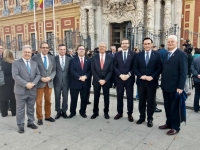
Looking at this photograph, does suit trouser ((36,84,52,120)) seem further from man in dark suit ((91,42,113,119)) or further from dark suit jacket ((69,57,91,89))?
man in dark suit ((91,42,113,119))

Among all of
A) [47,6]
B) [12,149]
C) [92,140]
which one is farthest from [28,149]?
[47,6]

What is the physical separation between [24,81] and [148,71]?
2.48 meters

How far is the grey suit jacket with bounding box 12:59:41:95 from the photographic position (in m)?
3.79

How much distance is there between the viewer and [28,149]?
3240mm

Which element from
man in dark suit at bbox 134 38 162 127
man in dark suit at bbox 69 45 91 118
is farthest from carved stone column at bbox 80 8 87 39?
man in dark suit at bbox 134 38 162 127

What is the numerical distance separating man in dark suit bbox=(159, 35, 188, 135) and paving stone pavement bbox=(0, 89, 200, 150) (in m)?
0.33

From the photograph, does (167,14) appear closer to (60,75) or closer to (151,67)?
(151,67)

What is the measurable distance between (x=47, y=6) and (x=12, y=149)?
16524 mm

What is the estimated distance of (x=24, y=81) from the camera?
3.79 meters

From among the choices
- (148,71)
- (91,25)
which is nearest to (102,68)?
(148,71)

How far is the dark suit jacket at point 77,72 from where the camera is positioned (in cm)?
452

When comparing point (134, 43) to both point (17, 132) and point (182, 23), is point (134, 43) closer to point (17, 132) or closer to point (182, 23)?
point (182, 23)

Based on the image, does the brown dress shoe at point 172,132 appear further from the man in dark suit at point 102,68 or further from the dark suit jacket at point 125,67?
the man in dark suit at point 102,68

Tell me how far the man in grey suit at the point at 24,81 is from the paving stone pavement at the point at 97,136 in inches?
17.4
